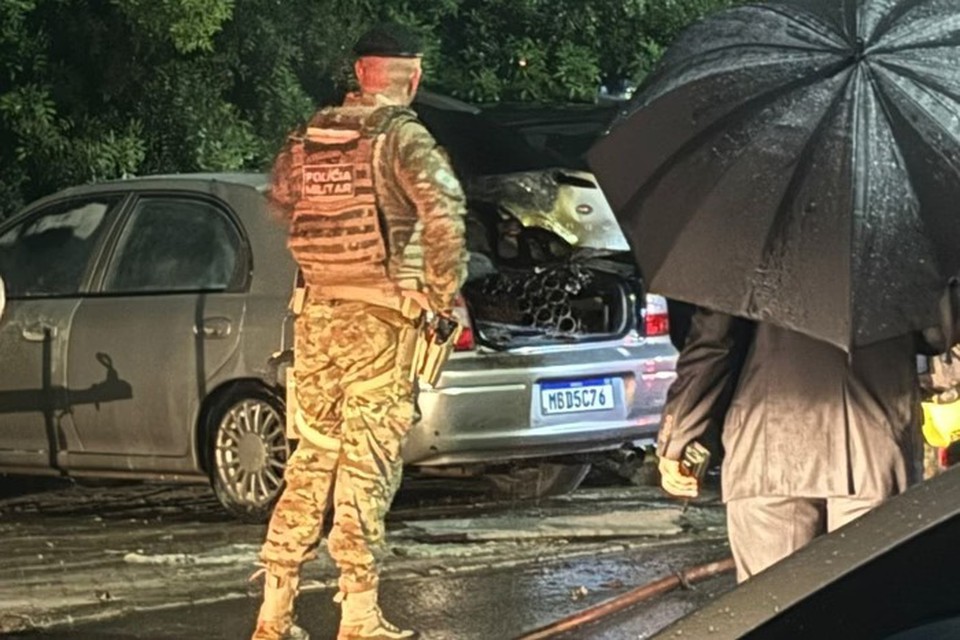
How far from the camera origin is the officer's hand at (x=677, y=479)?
459 cm

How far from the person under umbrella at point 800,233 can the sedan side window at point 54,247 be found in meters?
5.45

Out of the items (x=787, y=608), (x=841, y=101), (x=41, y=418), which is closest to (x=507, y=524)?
(x=41, y=418)

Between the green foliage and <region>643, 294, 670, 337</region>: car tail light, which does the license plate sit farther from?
A: the green foliage

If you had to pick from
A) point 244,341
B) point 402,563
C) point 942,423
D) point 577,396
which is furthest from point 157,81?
point 942,423

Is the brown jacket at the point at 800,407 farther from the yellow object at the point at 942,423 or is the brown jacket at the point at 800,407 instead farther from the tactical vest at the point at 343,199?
the tactical vest at the point at 343,199

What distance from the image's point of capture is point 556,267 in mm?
9383

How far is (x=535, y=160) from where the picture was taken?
9.60 m

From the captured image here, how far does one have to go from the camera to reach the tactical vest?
635 centimetres

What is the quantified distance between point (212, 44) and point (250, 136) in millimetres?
614

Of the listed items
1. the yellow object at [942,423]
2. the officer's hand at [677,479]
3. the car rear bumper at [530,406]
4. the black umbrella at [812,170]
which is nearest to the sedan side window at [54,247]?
the car rear bumper at [530,406]

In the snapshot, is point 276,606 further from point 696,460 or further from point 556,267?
point 556,267

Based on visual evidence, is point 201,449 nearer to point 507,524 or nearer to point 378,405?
point 507,524

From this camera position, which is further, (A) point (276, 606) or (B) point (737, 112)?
(A) point (276, 606)

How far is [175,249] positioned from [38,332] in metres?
0.84
